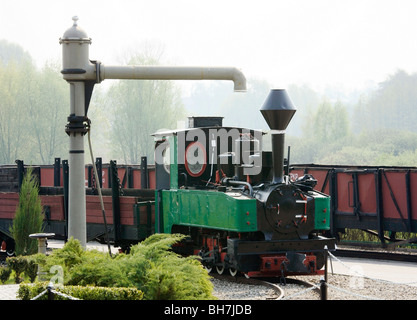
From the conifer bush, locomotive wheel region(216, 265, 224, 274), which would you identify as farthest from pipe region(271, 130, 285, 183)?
the conifer bush

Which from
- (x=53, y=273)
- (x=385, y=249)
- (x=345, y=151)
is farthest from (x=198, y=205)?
(x=345, y=151)

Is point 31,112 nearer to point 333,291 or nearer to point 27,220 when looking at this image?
point 27,220

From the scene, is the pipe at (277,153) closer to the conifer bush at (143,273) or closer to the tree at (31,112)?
the conifer bush at (143,273)

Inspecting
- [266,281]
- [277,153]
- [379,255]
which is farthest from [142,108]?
[277,153]

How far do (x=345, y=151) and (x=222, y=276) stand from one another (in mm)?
53828

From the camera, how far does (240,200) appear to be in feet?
41.3

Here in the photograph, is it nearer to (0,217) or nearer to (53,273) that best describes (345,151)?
(0,217)

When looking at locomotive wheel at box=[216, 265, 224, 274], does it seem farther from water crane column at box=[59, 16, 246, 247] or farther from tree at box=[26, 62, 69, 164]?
tree at box=[26, 62, 69, 164]

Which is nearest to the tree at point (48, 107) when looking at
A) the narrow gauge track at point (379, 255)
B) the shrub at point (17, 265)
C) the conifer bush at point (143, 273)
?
the narrow gauge track at point (379, 255)

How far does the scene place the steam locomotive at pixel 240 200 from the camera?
502 inches

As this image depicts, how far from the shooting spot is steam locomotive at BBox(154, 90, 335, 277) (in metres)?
12.7
